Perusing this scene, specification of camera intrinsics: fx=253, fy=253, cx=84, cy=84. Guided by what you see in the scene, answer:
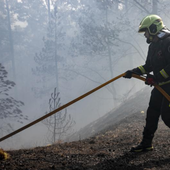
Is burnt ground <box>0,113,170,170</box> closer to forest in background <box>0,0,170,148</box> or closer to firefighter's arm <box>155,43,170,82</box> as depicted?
firefighter's arm <box>155,43,170,82</box>

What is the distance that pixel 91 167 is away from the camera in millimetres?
3535

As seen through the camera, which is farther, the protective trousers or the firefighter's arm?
the protective trousers

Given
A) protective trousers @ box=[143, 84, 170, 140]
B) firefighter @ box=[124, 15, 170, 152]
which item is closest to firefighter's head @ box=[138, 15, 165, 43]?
firefighter @ box=[124, 15, 170, 152]

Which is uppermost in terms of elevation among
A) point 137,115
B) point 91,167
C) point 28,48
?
point 28,48

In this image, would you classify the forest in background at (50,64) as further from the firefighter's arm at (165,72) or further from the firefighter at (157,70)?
the firefighter's arm at (165,72)

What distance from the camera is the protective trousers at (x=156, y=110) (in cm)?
402

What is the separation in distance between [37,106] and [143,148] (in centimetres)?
4902

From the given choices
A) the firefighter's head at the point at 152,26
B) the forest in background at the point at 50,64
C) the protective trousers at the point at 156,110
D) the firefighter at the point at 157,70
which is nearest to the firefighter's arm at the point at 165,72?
the firefighter at the point at 157,70

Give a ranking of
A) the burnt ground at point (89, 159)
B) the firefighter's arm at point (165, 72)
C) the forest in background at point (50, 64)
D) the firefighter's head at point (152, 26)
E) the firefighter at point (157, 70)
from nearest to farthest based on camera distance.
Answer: the burnt ground at point (89, 159), the firefighter's arm at point (165, 72), the firefighter at point (157, 70), the firefighter's head at point (152, 26), the forest in background at point (50, 64)

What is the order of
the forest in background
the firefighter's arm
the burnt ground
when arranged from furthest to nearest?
the forest in background → the firefighter's arm → the burnt ground

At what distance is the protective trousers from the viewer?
4016 mm

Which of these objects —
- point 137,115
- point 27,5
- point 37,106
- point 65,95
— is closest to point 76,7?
point 27,5

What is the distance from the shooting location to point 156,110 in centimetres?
421

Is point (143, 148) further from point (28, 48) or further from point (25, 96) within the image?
point (28, 48)
